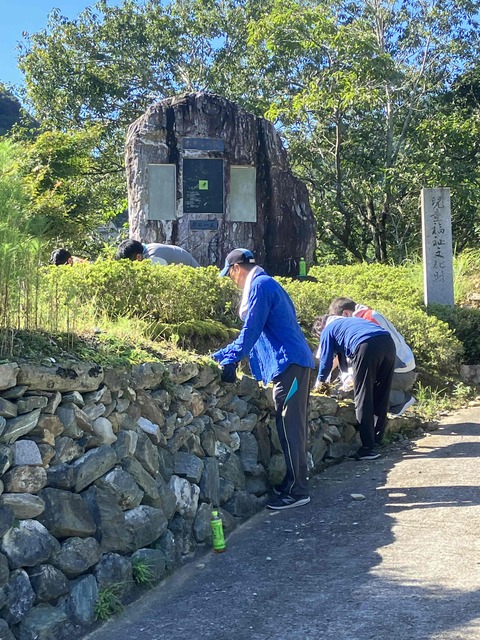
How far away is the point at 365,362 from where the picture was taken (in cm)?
Result: 662

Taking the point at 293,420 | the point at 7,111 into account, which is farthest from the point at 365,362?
the point at 7,111

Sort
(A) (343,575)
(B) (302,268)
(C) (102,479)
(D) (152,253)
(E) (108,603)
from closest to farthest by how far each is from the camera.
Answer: (E) (108,603) → (C) (102,479) → (A) (343,575) → (D) (152,253) → (B) (302,268)

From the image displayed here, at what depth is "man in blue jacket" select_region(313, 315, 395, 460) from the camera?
21.8 feet

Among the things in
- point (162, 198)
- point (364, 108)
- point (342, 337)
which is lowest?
point (342, 337)

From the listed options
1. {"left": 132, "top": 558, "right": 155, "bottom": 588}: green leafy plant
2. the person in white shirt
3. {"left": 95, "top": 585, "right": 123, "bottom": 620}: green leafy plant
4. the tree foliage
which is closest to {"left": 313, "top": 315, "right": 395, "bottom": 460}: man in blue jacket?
the person in white shirt

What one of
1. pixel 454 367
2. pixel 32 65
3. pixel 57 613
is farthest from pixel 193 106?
pixel 32 65

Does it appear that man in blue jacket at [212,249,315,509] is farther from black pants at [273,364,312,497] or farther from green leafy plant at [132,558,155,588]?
green leafy plant at [132,558,155,588]

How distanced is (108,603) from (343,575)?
1.35m

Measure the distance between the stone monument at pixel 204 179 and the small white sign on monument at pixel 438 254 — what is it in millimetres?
2502

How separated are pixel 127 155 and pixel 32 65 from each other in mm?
11066

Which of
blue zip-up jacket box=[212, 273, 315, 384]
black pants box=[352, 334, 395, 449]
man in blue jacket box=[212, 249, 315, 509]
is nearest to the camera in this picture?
blue zip-up jacket box=[212, 273, 315, 384]

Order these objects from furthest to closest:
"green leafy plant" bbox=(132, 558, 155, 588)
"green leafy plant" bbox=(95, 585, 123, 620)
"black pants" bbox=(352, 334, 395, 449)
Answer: "black pants" bbox=(352, 334, 395, 449) → "green leafy plant" bbox=(132, 558, 155, 588) → "green leafy plant" bbox=(95, 585, 123, 620)

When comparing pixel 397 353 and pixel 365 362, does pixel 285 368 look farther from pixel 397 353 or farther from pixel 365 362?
pixel 397 353

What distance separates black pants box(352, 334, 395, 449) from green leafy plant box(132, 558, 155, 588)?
3099 millimetres
